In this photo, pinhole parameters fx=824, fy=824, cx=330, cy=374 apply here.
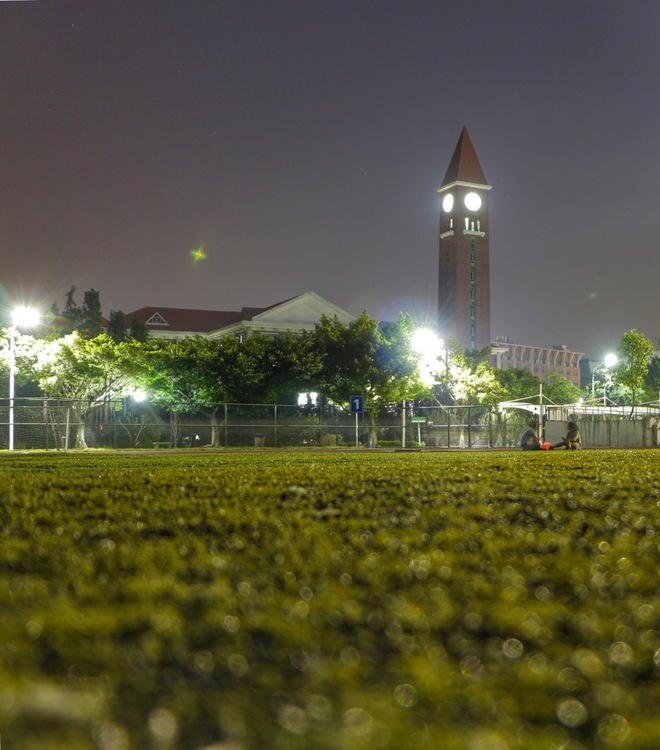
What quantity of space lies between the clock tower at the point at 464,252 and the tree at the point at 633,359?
60.2 meters

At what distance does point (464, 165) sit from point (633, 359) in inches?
3098

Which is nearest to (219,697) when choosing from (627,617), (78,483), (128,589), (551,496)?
(128,589)

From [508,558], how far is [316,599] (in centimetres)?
101

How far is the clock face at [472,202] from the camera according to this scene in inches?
4715

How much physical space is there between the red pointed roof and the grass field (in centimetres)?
→ 12170

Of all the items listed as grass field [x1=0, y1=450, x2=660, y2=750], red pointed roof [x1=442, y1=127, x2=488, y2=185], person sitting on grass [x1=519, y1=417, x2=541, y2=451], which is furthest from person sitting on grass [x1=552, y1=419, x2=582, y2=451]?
red pointed roof [x1=442, y1=127, x2=488, y2=185]

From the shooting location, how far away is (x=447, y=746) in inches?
45.6

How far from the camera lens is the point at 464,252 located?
115312mm

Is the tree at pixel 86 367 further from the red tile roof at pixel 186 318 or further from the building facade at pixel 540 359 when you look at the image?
the building facade at pixel 540 359

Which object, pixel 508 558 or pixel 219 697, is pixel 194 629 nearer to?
pixel 219 697

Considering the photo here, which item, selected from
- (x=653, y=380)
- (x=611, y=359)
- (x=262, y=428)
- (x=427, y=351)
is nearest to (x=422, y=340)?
(x=427, y=351)

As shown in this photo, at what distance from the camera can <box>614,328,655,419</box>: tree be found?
1914 inches

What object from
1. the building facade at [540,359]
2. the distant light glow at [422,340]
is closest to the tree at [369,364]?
the distant light glow at [422,340]

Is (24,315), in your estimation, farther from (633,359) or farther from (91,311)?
(91,311)
